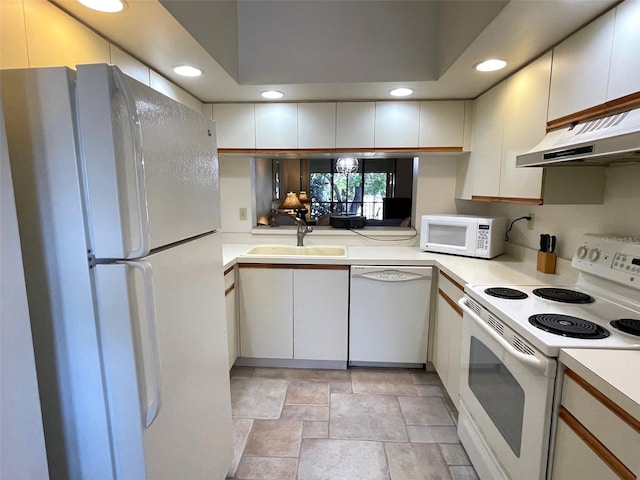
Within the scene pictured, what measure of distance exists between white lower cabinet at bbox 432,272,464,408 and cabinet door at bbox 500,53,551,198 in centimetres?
68

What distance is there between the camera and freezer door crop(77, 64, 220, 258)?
766 mm

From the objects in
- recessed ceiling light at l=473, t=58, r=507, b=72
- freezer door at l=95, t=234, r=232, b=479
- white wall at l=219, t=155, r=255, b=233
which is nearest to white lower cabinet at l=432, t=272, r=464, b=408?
recessed ceiling light at l=473, t=58, r=507, b=72

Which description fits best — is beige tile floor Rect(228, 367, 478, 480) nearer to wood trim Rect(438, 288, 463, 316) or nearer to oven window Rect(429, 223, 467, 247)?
wood trim Rect(438, 288, 463, 316)

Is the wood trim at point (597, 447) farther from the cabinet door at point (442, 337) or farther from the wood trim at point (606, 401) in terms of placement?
the cabinet door at point (442, 337)

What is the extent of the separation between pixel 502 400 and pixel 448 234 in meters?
1.34

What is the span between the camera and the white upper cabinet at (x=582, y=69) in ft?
4.21

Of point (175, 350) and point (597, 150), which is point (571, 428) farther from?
point (175, 350)

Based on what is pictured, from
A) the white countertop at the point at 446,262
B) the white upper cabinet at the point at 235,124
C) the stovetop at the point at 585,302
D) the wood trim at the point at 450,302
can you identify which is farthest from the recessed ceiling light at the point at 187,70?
the wood trim at the point at 450,302

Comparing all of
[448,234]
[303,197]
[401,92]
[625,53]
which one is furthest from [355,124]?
[303,197]

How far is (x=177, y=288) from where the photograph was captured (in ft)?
3.48

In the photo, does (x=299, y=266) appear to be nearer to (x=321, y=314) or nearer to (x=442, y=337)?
(x=321, y=314)

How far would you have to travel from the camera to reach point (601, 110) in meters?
1.30

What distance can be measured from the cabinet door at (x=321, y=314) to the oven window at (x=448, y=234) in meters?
0.76

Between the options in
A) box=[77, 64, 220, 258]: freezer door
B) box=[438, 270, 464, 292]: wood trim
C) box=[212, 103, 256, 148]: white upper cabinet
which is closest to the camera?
box=[77, 64, 220, 258]: freezer door
